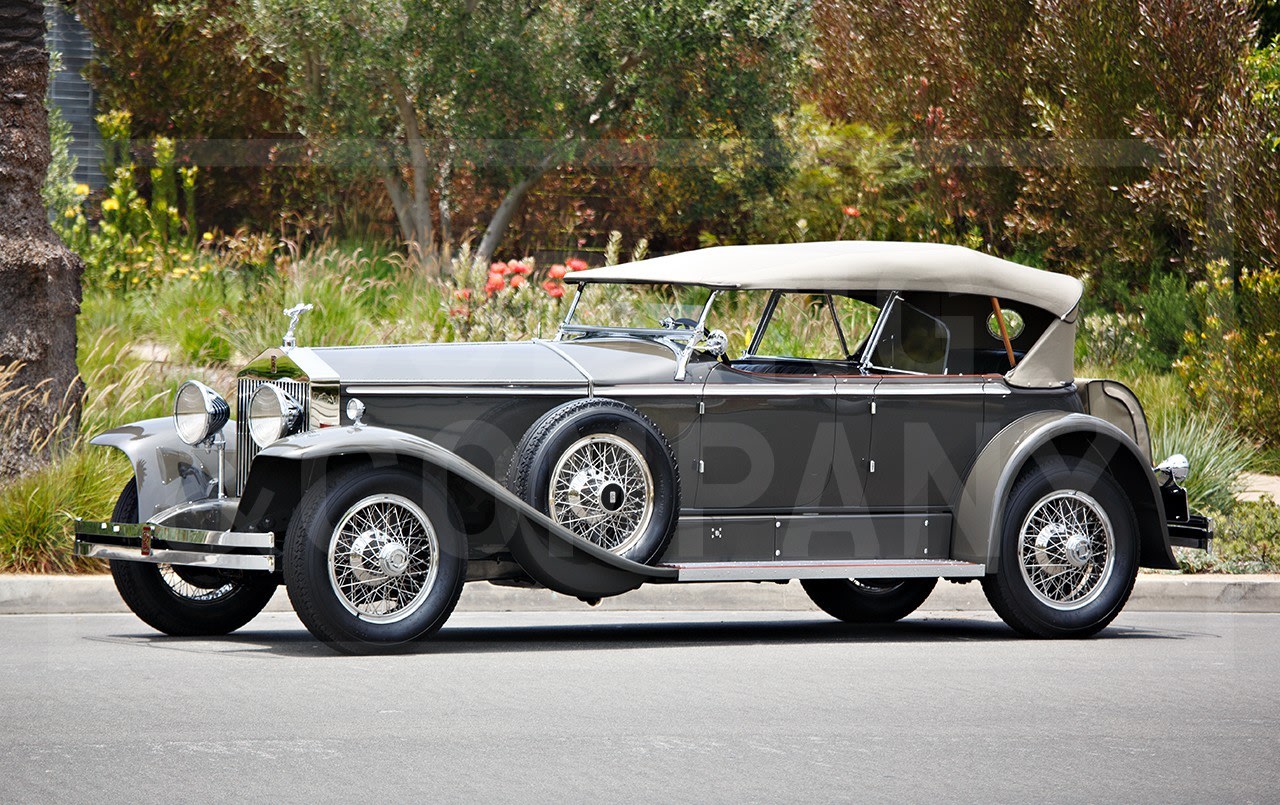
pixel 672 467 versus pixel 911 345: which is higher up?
pixel 911 345

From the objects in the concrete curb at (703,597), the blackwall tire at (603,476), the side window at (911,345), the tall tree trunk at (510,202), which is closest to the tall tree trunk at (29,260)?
the concrete curb at (703,597)

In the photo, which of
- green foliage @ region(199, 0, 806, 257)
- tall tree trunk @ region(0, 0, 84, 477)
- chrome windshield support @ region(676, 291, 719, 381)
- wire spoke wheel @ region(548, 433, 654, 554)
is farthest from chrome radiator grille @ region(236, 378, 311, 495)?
green foliage @ region(199, 0, 806, 257)

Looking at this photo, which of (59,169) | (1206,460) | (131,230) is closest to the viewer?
(1206,460)

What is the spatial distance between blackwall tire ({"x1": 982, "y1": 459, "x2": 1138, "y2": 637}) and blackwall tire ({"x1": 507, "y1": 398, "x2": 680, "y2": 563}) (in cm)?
193

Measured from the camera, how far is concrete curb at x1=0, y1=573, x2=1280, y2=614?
10.3 meters

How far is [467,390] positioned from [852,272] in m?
2.11

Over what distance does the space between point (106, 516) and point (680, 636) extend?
410 cm

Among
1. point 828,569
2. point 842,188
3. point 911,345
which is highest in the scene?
point 842,188

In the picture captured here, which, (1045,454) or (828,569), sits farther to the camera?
(1045,454)

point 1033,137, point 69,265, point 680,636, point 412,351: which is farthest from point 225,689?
point 1033,137

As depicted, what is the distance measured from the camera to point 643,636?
9617 mm

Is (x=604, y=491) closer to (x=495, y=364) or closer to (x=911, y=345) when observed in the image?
(x=495, y=364)

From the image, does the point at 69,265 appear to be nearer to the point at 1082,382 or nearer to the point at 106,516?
the point at 106,516

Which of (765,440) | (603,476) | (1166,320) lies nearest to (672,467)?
(603,476)
